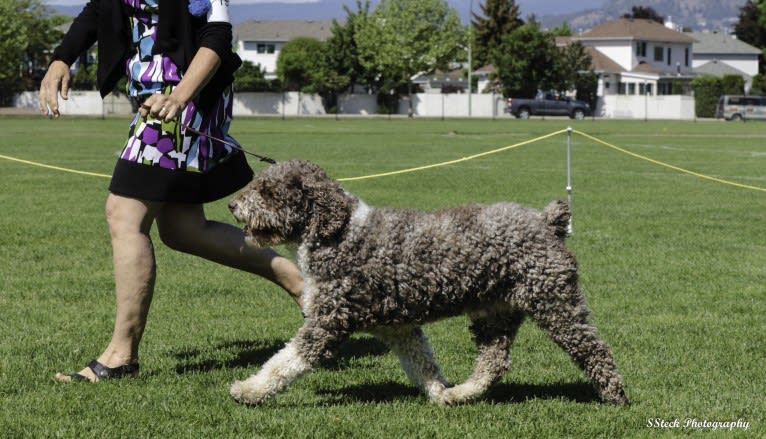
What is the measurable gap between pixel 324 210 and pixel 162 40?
1365 millimetres

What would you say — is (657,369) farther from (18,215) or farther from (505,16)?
(505,16)

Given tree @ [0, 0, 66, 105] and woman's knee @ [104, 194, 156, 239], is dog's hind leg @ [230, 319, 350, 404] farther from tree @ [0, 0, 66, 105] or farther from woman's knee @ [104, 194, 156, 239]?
tree @ [0, 0, 66, 105]

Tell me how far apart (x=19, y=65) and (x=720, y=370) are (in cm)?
8764

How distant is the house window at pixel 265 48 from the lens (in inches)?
5094

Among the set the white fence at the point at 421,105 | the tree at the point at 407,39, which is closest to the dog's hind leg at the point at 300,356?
the white fence at the point at 421,105

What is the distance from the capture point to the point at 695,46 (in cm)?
13188

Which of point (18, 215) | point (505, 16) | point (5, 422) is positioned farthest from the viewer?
point (505, 16)

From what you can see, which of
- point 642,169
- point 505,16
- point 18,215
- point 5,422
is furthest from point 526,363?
point 505,16

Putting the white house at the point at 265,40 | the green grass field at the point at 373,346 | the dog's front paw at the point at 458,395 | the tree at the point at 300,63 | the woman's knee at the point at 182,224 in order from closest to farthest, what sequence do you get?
1. the green grass field at the point at 373,346
2. the dog's front paw at the point at 458,395
3. the woman's knee at the point at 182,224
4. the tree at the point at 300,63
5. the white house at the point at 265,40

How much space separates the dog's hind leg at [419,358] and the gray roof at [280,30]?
123480mm

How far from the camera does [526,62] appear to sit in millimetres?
80000

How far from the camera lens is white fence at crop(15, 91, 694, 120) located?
268ft

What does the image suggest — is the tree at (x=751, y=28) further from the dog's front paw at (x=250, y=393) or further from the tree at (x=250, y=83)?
the dog's front paw at (x=250, y=393)

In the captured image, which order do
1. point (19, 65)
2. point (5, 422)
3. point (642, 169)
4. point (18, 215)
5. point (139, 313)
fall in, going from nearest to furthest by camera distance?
1. point (5, 422)
2. point (139, 313)
3. point (18, 215)
4. point (642, 169)
5. point (19, 65)
